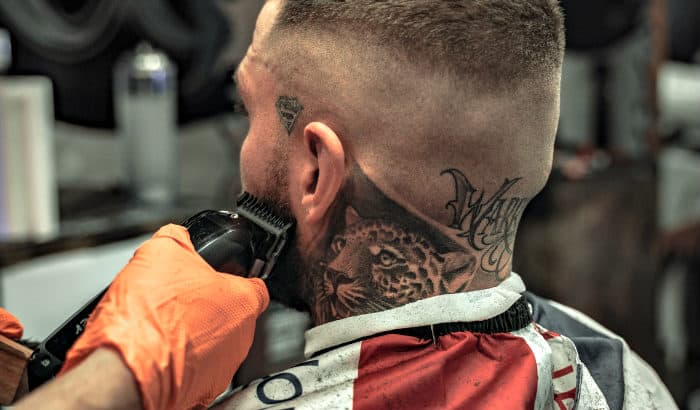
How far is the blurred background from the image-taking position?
2.40 metres

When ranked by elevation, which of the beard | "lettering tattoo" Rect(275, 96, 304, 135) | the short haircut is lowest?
the beard

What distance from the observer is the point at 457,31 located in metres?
1.07

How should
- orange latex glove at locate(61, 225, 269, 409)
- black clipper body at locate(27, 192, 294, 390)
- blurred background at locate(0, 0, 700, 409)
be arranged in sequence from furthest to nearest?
blurred background at locate(0, 0, 700, 409) → black clipper body at locate(27, 192, 294, 390) → orange latex glove at locate(61, 225, 269, 409)

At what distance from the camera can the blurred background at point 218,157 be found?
2398mm

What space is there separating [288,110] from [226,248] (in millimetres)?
227

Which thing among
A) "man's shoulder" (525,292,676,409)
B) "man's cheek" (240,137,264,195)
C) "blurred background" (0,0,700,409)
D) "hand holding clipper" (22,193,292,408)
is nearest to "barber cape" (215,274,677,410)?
"man's shoulder" (525,292,676,409)

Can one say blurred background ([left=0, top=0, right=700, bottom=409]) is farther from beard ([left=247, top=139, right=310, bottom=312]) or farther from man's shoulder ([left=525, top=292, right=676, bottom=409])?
man's shoulder ([left=525, top=292, right=676, bottom=409])

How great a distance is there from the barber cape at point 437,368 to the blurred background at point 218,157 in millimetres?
779

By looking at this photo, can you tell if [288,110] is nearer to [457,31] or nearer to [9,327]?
[457,31]

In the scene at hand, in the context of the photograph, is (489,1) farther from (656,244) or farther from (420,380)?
(656,244)

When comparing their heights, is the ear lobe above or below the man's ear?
below

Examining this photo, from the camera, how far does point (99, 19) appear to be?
9.27 feet

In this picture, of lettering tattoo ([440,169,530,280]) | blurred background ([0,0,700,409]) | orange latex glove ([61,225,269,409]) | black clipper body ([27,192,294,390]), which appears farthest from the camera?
blurred background ([0,0,700,409])

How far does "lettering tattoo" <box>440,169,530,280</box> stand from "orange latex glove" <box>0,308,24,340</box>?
666 millimetres
